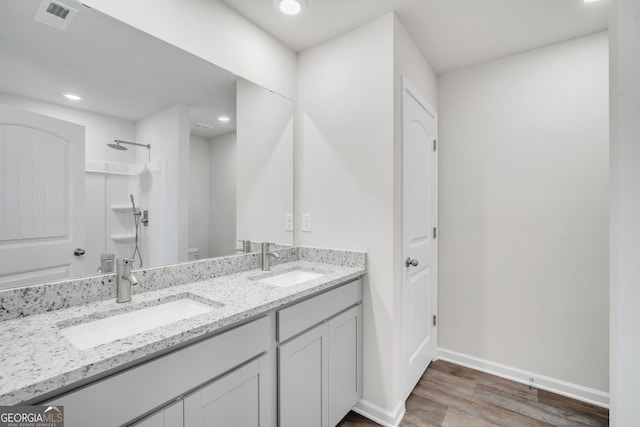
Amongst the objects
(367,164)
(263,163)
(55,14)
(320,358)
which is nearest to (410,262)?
(367,164)

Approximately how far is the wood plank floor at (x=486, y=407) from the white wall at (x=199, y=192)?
1391 millimetres

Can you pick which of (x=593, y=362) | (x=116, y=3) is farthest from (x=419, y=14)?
(x=593, y=362)

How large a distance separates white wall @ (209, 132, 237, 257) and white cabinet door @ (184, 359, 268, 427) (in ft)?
2.53

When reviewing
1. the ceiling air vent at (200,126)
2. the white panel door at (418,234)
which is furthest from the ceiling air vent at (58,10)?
the white panel door at (418,234)

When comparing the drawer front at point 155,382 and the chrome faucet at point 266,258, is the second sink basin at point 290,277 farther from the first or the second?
the drawer front at point 155,382

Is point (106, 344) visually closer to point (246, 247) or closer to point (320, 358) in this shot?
point (320, 358)

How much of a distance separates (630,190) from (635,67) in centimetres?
47

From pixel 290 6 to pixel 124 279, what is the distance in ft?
5.51

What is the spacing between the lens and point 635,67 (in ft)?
3.64

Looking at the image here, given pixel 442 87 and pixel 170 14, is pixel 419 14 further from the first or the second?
pixel 170 14

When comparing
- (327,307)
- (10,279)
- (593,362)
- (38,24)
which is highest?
(38,24)

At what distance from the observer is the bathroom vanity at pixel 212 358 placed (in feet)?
2.45

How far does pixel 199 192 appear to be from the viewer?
1.67 meters

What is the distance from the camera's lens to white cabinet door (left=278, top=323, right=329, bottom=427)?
4.31 feet
